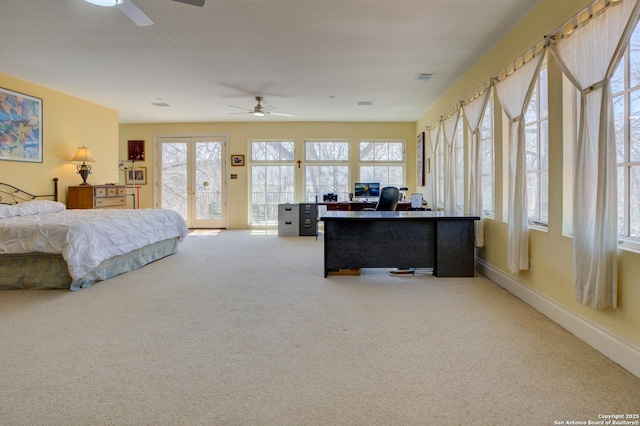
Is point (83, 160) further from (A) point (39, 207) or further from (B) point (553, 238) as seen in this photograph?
(B) point (553, 238)

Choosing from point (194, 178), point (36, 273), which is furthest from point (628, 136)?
point (194, 178)

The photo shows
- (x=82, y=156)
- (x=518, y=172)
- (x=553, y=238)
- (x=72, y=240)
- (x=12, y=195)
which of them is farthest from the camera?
(x=82, y=156)

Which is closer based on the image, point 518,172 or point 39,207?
point 518,172

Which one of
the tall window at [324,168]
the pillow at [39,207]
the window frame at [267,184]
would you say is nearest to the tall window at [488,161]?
the tall window at [324,168]

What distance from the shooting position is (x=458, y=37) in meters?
3.72

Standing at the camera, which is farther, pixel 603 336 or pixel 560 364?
pixel 603 336

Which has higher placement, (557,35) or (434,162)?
(557,35)

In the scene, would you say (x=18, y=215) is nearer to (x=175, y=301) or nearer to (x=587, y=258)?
(x=175, y=301)

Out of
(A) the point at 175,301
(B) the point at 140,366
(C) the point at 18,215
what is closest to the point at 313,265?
(A) the point at 175,301

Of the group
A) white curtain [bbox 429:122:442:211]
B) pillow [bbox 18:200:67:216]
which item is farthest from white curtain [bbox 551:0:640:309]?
pillow [bbox 18:200:67:216]

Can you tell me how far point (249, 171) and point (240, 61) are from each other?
4.20m

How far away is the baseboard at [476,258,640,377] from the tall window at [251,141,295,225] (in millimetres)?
5658

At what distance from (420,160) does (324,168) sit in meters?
2.21

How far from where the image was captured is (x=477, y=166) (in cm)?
405
